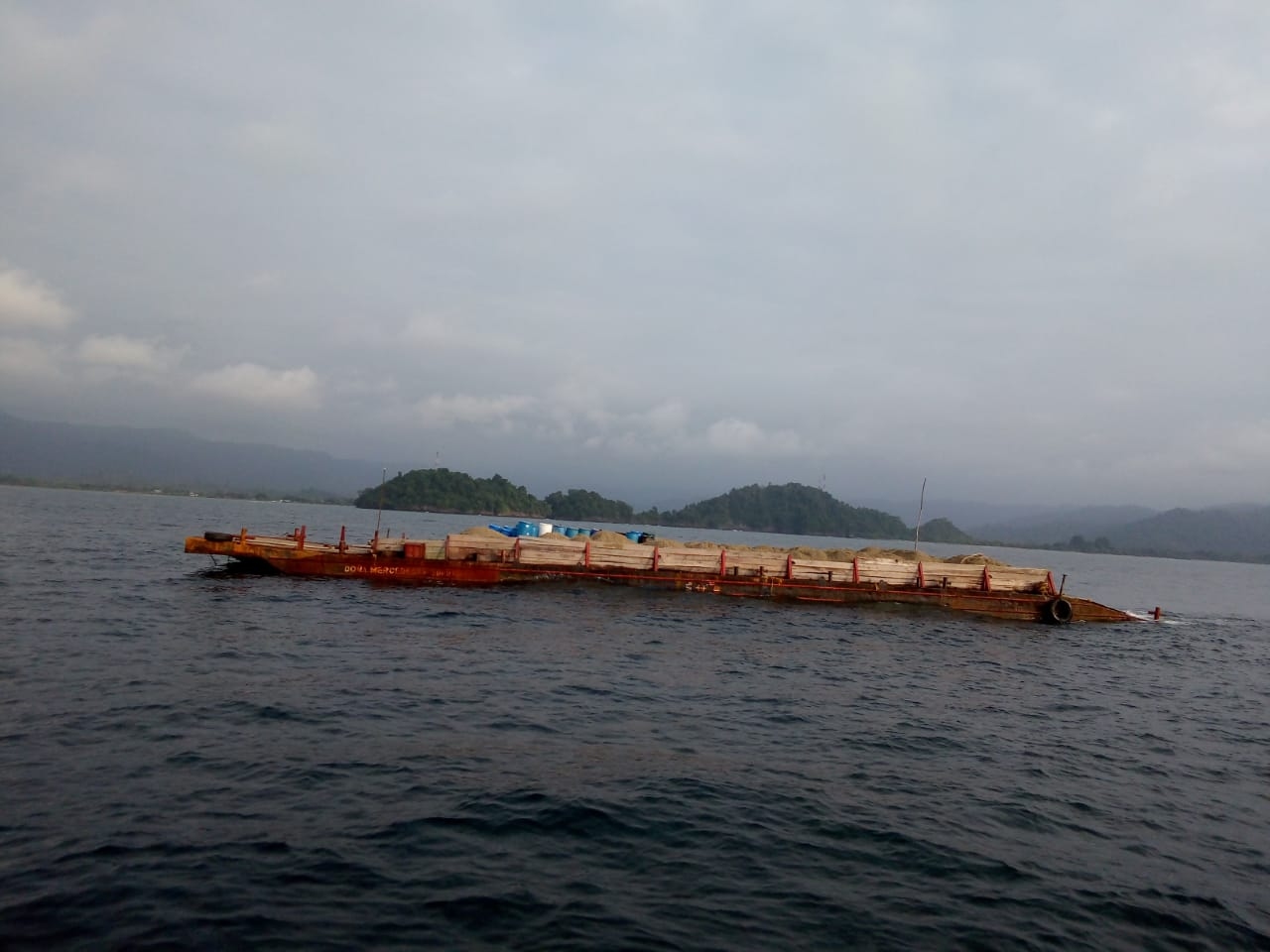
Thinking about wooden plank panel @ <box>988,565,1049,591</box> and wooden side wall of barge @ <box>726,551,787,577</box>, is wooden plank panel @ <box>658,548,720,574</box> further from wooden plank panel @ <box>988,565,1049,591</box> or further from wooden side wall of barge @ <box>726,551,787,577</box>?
wooden plank panel @ <box>988,565,1049,591</box>

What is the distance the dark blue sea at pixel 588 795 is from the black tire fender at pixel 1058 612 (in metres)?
14.3

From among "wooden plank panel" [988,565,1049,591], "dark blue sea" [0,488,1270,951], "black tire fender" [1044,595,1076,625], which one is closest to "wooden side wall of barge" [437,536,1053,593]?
"wooden plank panel" [988,565,1049,591]

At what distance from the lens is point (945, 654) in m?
27.3

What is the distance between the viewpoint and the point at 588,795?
11688mm

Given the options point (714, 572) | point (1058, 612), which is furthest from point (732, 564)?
point (1058, 612)

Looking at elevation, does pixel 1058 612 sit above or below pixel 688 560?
below

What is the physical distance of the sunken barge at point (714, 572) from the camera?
37406 millimetres

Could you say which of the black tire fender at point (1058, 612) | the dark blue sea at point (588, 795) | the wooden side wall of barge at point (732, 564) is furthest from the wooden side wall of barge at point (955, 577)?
the dark blue sea at point (588, 795)

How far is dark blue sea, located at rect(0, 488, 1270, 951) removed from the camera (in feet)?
27.5

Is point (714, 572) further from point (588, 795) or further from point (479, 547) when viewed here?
point (588, 795)

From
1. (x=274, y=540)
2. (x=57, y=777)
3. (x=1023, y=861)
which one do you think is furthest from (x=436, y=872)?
(x=274, y=540)

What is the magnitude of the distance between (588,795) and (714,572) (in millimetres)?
27724

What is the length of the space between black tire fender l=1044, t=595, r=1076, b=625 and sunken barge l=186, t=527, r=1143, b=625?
0.05m

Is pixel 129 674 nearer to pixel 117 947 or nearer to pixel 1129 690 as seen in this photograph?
pixel 117 947
